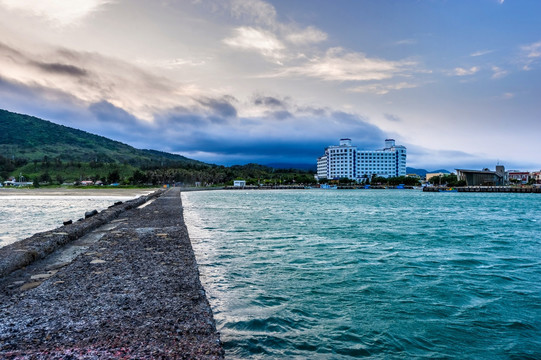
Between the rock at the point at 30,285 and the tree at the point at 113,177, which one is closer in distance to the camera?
the rock at the point at 30,285

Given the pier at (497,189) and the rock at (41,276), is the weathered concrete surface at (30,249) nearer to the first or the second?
the rock at (41,276)

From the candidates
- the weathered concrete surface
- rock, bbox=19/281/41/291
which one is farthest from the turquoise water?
the weathered concrete surface

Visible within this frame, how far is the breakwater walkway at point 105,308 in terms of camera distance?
486 centimetres

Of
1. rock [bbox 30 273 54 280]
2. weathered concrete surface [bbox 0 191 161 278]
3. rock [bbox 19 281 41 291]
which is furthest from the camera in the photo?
weathered concrete surface [bbox 0 191 161 278]

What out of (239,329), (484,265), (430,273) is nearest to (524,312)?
(430,273)

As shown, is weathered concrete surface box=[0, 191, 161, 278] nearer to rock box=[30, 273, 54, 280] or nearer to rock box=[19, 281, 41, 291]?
rock box=[30, 273, 54, 280]

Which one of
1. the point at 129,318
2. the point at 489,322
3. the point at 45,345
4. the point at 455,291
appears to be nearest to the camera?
the point at 45,345

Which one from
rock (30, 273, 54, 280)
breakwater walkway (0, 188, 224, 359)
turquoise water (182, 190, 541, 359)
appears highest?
breakwater walkway (0, 188, 224, 359)

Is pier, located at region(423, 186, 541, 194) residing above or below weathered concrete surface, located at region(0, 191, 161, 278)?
above

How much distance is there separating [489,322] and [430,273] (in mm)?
4601

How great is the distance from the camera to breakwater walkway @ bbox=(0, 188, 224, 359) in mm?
4859

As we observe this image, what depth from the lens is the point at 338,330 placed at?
287 inches

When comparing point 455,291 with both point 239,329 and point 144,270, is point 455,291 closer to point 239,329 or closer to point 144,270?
point 239,329

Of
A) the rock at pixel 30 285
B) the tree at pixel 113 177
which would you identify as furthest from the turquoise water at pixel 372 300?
the tree at pixel 113 177
